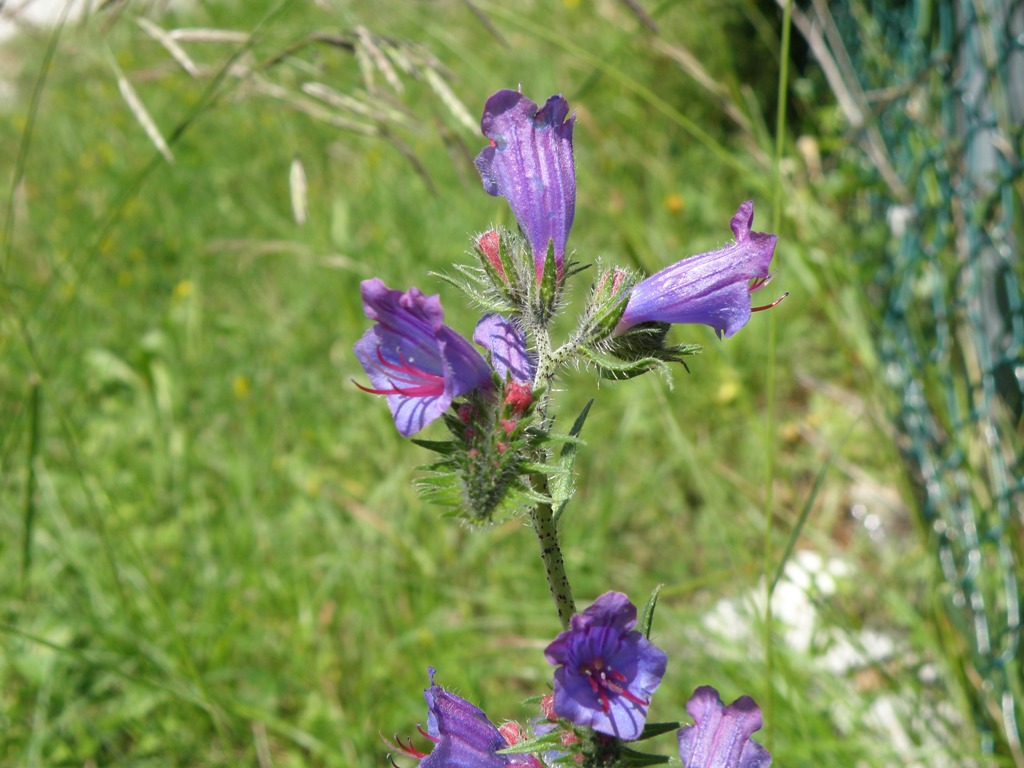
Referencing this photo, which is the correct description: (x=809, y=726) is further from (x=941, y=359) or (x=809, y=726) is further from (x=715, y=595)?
(x=941, y=359)

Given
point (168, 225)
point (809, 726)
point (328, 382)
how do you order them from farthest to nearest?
point (168, 225)
point (328, 382)
point (809, 726)

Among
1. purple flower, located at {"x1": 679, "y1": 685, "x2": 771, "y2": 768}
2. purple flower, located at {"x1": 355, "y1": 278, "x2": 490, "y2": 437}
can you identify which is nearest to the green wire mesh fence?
purple flower, located at {"x1": 679, "y1": 685, "x2": 771, "y2": 768}

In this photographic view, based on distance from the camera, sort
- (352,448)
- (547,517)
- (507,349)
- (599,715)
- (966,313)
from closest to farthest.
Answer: (599,715) < (547,517) < (507,349) < (966,313) < (352,448)

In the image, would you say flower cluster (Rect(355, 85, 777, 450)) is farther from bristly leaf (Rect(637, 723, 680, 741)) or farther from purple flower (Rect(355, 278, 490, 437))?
bristly leaf (Rect(637, 723, 680, 741))

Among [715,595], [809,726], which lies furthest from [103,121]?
[809,726]

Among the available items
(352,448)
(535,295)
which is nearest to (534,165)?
(535,295)

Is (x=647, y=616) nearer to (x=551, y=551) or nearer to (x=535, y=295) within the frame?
(x=551, y=551)

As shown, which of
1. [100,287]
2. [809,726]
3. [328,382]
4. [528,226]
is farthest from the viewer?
[100,287]
